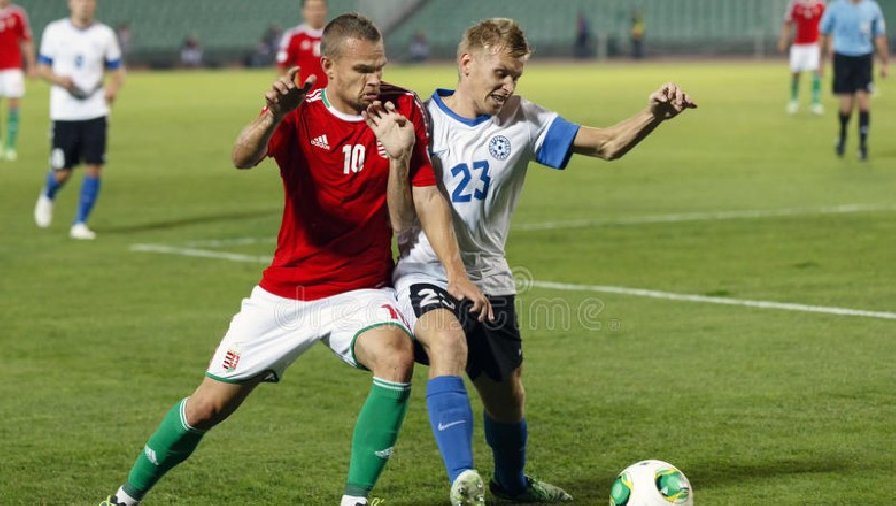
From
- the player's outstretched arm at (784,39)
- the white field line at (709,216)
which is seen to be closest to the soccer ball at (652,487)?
the white field line at (709,216)

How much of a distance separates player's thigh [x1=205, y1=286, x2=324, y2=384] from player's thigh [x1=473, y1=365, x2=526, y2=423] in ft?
2.35

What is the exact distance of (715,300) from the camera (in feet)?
34.3

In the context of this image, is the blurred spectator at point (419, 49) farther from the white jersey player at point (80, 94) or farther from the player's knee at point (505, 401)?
the player's knee at point (505, 401)

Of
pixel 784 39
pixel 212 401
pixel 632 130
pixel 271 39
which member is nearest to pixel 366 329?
pixel 212 401

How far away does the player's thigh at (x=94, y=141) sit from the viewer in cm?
1448

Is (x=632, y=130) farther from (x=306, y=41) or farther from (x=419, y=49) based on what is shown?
(x=419, y=49)

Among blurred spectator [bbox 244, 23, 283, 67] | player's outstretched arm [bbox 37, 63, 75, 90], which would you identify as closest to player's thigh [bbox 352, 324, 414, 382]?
player's outstretched arm [bbox 37, 63, 75, 90]

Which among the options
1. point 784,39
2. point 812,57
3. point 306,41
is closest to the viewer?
point 306,41

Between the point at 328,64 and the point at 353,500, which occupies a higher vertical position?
the point at 328,64

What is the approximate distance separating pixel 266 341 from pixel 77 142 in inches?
383

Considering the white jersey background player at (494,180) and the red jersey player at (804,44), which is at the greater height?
the white jersey background player at (494,180)

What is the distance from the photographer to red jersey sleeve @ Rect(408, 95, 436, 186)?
5445 millimetres

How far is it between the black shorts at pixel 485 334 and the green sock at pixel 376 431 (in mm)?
311

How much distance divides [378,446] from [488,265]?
883 mm
